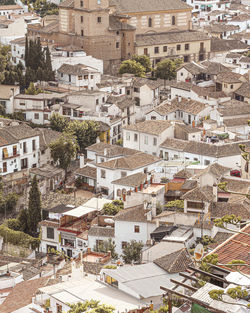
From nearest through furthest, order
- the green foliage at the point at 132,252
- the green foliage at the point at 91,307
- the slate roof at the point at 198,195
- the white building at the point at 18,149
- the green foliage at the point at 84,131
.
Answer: the green foliage at the point at 91,307
the green foliage at the point at 132,252
the slate roof at the point at 198,195
the white building at the point at 18,149
the green foliage at the point at 84,131

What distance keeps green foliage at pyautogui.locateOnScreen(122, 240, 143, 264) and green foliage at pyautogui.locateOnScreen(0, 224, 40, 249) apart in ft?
20.1

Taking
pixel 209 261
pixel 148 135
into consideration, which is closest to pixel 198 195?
pixel 148 135

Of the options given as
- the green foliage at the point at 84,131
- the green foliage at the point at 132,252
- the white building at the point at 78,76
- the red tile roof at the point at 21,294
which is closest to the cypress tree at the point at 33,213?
the green foliage at the point at 132,252

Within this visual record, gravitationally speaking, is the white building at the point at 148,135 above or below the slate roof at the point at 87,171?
above

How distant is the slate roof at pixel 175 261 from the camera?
2348cm

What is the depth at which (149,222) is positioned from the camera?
31484 mm

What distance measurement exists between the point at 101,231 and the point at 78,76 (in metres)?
27.6

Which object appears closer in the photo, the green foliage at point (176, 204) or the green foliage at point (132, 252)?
the green foliage at point (132, 252)

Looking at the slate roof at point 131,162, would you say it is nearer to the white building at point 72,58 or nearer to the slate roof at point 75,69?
the slate roof at point 75,69

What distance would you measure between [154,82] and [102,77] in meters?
4.30

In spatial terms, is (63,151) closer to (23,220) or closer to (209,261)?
(23,220)

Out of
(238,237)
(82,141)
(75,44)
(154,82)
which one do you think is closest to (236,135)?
(82,141)

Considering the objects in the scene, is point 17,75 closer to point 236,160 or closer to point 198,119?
point 198,119

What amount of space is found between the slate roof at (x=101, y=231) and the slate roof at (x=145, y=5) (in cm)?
4333
